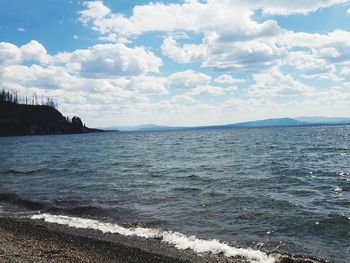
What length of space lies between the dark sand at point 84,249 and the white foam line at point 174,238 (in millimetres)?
546

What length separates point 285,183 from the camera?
34.2 meters

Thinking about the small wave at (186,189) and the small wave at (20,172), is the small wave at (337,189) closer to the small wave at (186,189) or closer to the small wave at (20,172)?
the small wave at (186,189)

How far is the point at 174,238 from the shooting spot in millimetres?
19016

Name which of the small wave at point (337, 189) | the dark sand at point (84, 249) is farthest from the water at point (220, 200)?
the dark sand at point (84, 249)

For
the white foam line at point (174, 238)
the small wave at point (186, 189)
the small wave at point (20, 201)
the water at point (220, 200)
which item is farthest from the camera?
the small wave at point (186, 189)

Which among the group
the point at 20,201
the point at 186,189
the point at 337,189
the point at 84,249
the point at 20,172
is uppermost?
the point at 337,189

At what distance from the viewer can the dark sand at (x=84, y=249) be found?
14.3 m

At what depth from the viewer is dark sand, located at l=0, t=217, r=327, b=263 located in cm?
1431

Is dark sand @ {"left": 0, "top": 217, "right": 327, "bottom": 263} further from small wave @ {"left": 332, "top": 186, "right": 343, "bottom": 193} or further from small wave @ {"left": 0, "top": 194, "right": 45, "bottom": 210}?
small wave @ {"left": 332, "top": 186, "right": 343, "bottom": 193}

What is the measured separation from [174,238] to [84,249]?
4.61 metres

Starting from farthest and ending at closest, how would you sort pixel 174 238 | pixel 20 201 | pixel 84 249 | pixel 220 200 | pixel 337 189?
pixel 337 189 → pixel 20 201 → pixel 220 200 → pixel 174 238 → pixel 84 249

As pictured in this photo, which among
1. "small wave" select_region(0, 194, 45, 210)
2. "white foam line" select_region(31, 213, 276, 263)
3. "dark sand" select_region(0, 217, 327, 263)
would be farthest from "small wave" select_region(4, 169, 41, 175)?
"dark sand" select_region(0, 217, 327, 263)

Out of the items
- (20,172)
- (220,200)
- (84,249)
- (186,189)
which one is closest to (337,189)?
(220,200)

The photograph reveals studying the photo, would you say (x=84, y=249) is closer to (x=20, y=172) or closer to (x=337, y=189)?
(x=337, y=189)
